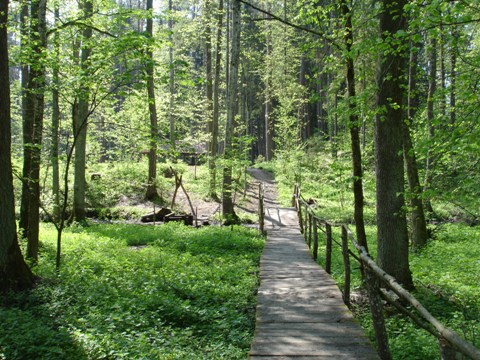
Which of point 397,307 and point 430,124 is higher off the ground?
point 430,124

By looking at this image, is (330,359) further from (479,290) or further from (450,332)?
(479,290)

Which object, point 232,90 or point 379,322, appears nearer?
point 379,322

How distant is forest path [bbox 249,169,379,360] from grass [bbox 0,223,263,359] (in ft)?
1.21

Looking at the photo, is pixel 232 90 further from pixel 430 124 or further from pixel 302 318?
pixel 302 318

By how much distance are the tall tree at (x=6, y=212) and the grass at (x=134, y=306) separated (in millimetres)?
437

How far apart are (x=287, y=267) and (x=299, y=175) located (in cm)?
1930

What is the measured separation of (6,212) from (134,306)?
2952 mm

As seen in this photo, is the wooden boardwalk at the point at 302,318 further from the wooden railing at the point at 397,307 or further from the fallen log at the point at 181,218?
the fallen log at the point at 181,218

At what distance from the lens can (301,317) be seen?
574cm

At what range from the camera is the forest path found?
178 inches

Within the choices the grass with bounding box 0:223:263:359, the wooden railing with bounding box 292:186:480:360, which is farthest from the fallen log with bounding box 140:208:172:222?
the wooden railing with bounding box 292:186:480:360

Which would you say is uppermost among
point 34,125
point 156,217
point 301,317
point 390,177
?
point 34,125

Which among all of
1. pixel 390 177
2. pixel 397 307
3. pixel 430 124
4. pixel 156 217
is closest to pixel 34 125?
pixel 390 177

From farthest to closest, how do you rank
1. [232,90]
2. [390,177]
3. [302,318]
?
[232,90] < [390,177] < [302,318]
